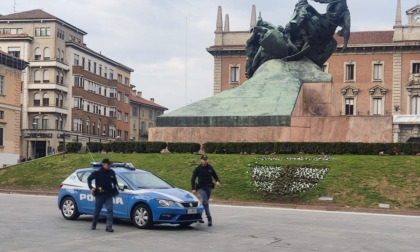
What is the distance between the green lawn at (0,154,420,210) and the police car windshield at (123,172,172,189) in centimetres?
820

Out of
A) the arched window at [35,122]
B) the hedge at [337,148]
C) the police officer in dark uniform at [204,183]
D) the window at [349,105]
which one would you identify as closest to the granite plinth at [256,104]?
the hedge at [337,148]

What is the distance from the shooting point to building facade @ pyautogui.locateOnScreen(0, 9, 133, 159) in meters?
70.7

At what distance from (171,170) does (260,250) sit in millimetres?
15624

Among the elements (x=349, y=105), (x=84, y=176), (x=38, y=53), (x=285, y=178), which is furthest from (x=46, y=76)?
(x=84, y=176)

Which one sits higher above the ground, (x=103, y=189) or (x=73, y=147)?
(x=73, y=147)

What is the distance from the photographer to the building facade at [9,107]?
56.4 metres

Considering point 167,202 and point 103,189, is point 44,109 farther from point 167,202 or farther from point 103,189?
point 167,202

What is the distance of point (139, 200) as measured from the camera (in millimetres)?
13000

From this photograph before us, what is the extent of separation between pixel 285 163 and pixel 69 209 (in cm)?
1144

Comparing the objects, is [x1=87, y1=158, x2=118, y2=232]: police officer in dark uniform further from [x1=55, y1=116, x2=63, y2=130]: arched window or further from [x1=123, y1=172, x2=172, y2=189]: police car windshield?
[x1=55, y1=116, x2=63, y2=130]: arched window

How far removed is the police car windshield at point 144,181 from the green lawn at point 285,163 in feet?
26.9

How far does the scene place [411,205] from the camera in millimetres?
19906

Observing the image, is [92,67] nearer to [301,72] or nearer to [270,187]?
[301,72]

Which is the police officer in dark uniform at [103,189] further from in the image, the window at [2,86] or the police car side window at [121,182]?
the window at [2,86]
